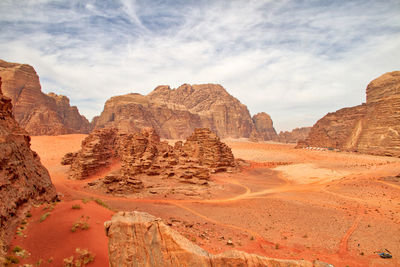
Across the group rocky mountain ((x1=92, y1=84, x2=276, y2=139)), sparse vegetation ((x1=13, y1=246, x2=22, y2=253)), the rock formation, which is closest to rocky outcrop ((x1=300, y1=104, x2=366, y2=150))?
the rock formation

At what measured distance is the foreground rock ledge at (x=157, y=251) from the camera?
3.17 metres

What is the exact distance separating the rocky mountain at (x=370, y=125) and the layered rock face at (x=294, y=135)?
48.9 meters

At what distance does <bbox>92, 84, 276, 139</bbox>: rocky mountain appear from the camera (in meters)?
68.3

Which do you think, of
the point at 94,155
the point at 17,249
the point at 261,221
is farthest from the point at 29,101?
the point at 261,221

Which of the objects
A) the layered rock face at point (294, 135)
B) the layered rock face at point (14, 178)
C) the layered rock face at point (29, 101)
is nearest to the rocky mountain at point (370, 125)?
the layered rock face at point (14, 178)

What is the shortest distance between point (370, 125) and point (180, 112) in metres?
61.8

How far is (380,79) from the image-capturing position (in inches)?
1604

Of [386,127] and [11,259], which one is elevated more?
[386,127]

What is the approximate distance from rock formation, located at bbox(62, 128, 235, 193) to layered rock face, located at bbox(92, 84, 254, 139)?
3254cm

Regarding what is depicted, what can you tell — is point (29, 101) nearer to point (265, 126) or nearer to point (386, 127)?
point (386, 127)

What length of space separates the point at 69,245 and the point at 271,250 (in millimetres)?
6421

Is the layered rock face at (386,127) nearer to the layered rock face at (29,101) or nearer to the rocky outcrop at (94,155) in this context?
the rocky outcrop at (94,155)

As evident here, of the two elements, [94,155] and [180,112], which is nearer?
[94,155]

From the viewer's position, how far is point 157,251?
338 cm
